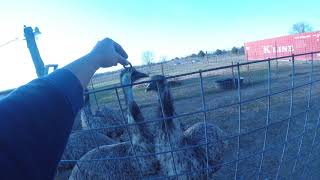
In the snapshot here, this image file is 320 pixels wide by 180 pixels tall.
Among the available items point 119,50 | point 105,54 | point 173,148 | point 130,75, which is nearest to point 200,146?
point 173,148

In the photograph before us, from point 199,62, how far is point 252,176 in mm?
27985

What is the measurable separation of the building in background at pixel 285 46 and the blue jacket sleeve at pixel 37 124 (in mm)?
19426

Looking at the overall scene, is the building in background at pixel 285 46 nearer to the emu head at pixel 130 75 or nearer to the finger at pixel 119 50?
the emu head at pixel 130 75

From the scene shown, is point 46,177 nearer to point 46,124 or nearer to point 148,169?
point 46,124

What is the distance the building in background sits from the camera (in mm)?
22609

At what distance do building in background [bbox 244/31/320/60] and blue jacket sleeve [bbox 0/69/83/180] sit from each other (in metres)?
19.4

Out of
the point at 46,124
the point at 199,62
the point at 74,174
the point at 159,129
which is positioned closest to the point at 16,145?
the point at 46,124

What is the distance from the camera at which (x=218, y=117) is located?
26.9 ft

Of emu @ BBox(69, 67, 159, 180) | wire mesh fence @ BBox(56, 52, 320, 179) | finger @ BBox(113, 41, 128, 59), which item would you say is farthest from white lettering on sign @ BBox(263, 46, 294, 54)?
finger @ BBox(113, 41, 128, 59)

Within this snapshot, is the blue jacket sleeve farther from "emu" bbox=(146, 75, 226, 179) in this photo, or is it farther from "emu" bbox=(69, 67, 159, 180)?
"emu" bbox=(69, 67, 159, 180)

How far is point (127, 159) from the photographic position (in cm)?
333

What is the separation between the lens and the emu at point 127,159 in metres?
3.27

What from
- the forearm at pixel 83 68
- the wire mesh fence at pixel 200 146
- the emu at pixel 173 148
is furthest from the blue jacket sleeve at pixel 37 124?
the emu at pixel 173 148

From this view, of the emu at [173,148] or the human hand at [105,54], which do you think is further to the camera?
the emu at [173,148]
